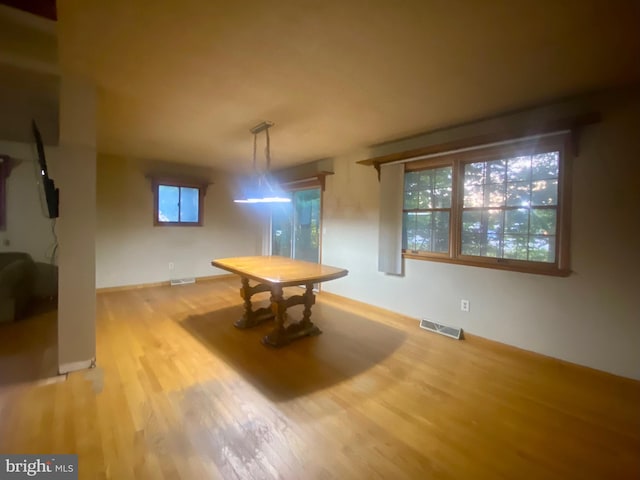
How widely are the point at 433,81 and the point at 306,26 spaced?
1.09 m

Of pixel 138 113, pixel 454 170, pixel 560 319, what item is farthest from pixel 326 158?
pixel 560 319

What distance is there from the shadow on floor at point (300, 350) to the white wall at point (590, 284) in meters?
0.94

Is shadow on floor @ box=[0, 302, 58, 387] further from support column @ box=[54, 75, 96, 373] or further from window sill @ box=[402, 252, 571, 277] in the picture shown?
window sill @ box=[402, 252, 571, 277]

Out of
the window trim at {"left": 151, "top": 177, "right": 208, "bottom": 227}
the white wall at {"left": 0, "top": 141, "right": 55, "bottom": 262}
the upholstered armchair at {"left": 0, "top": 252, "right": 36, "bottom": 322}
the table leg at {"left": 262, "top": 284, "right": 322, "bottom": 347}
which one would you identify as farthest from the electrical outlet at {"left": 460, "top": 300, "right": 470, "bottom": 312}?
the white wall at {"left": 0, "top": 141, "right": 55, "bottom": 262}

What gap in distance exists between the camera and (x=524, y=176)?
2.75 m

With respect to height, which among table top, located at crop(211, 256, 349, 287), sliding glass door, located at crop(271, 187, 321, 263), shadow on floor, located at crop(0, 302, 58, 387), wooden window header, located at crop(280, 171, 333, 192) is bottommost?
shadow on floor, located at crop(0, 302, 58, 387)

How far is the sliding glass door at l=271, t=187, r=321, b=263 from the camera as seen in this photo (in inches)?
213

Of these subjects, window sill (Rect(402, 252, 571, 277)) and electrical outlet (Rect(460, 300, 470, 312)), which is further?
electrical outlet (Rect(460, 300, 470, 312))

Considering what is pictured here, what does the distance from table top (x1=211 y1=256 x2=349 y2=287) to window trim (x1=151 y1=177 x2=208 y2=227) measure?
2.39 m

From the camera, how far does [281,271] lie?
3.00 m

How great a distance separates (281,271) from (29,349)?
7.94ft

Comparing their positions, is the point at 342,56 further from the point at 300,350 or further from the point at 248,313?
the point at 248,313

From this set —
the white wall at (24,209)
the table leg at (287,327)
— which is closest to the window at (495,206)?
the table leg at (287,327)

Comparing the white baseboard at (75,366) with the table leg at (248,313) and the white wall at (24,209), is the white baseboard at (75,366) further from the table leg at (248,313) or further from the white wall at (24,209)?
the white wall at (24,209)
